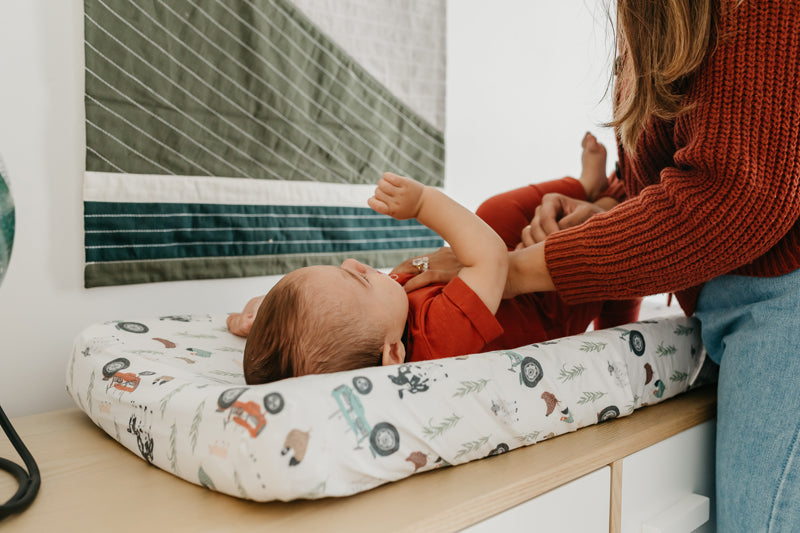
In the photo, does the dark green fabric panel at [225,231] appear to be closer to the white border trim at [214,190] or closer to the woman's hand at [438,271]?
the white border trim at [214,190]

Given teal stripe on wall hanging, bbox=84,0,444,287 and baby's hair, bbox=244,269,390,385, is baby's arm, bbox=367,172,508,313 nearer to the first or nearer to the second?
baby's hair, bbox=244,269,390,385

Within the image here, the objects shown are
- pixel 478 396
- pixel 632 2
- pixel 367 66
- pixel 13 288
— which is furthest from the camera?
pixel 367 66

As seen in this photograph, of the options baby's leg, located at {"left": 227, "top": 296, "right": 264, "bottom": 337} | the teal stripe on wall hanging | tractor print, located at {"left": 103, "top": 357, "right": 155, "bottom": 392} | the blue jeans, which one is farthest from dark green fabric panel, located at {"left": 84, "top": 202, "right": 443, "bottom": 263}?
the blue jeans

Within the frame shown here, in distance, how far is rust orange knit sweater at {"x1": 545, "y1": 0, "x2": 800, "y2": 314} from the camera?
678 millimetres

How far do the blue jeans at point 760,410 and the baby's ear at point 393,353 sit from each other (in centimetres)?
44

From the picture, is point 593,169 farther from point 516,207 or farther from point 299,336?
point 299,336

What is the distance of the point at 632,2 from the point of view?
0.75 metres

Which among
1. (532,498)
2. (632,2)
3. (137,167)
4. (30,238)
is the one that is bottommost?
(532,498)

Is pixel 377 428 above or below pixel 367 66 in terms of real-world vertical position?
below

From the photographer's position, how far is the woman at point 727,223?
0.68 m

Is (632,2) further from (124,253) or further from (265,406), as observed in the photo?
(124,253)

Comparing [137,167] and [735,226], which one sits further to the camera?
[137,167]

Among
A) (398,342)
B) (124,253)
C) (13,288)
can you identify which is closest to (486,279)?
(398,342)

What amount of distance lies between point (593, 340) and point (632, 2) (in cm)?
42
